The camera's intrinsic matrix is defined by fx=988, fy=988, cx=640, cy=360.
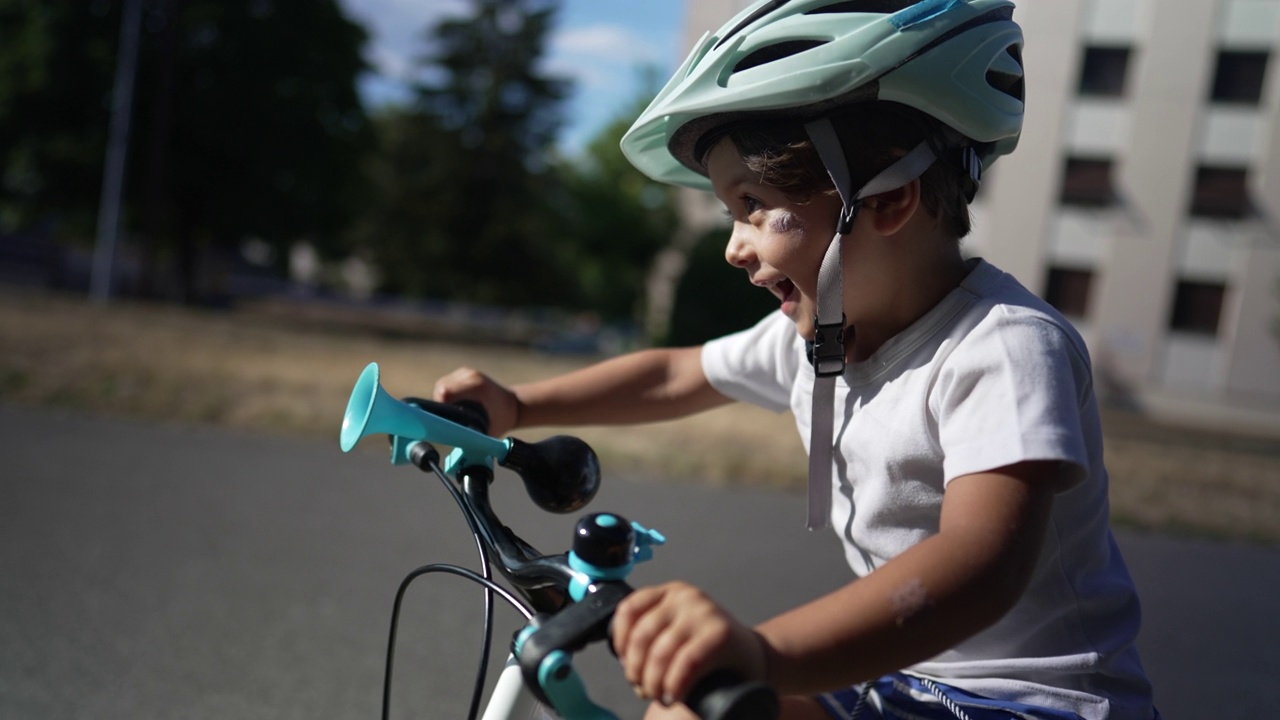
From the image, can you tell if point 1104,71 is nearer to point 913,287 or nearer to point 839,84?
→ point 913,287

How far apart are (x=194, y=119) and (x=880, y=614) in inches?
1105

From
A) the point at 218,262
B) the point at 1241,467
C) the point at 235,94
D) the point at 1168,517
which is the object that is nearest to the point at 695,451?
the point at 1168,517

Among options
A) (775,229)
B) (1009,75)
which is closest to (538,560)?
(775,229)

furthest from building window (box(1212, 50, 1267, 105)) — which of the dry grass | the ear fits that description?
the ear

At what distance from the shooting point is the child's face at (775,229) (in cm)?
142

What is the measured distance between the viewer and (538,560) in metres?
1.20

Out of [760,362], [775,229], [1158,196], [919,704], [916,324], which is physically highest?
[1158,196]

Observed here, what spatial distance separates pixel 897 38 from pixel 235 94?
2769 centimetres

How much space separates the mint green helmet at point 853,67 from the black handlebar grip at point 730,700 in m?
0.80

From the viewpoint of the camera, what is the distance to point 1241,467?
9727 mm

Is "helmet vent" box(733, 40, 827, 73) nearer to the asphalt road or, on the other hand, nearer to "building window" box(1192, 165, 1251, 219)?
the asphalt road

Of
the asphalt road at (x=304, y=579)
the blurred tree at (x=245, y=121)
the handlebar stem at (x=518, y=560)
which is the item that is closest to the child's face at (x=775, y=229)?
the handlebar stem at (x=518, y=560)

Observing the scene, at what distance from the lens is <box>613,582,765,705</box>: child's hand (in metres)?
0.91

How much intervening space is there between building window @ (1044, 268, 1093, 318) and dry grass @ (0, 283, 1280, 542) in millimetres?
11795
